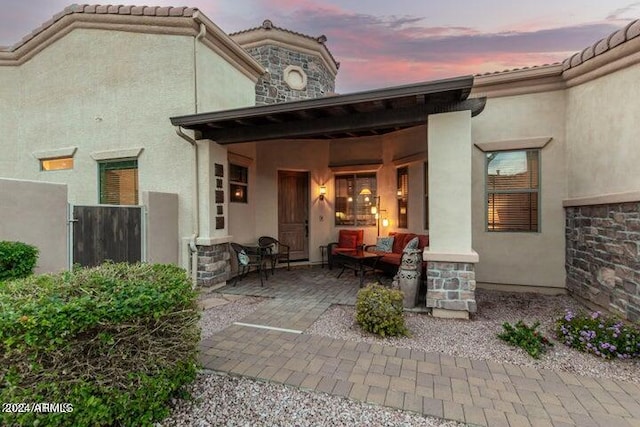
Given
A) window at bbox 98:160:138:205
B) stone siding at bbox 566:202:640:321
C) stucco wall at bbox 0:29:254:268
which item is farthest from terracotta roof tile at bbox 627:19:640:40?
window at bbox 98:160:138:205

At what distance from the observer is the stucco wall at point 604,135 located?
13.3 feet

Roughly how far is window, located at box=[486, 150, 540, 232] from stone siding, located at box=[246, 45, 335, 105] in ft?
19.2

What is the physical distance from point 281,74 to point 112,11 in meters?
4.27

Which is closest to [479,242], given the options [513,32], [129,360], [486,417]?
[486,417]

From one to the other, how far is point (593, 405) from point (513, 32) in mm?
7853

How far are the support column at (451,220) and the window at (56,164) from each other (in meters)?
7.82

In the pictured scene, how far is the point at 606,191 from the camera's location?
4.52 meters

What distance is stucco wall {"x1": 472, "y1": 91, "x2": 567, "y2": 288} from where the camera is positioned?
5.64 meters

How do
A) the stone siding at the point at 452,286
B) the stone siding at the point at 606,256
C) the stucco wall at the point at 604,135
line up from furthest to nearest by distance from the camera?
the stone siding at the point at 452,286 < the stucco wall at the point at 604,135 < the stone siding at the point at 606,256

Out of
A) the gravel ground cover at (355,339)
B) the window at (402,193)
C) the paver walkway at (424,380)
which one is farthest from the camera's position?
the window at (402,193)

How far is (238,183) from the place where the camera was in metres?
7.23

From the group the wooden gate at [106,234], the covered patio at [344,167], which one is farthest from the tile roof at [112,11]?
the wooden gate at [106,234]

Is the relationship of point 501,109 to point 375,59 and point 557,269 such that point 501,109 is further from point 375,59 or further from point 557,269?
point 375,59

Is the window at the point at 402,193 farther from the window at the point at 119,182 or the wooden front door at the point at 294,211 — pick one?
the window at the point at 119,182
